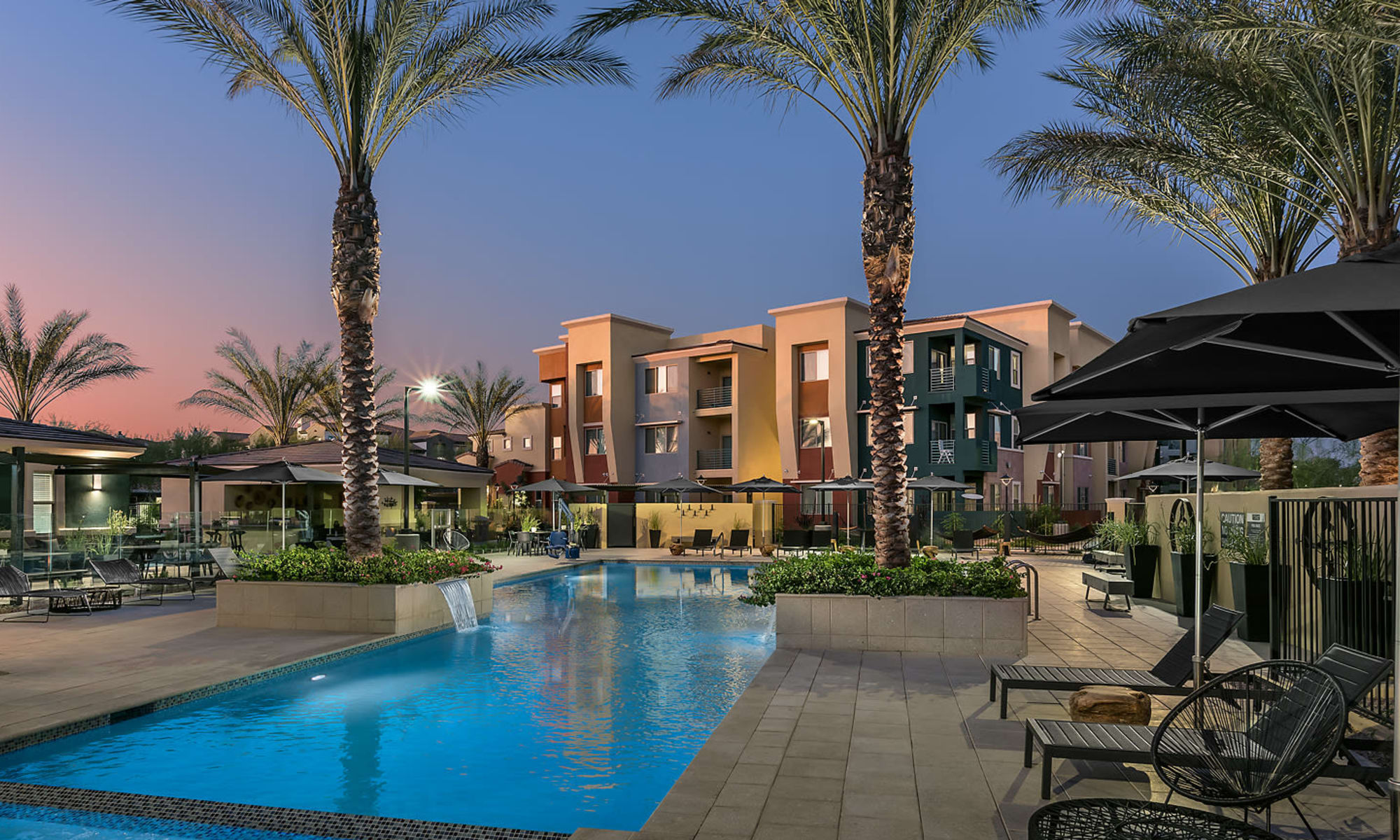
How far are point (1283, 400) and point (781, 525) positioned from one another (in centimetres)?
2409

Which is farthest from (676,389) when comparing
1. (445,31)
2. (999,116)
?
(999,116)

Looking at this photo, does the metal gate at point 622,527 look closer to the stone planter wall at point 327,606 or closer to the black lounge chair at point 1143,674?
the stone planter wall at point 327,606

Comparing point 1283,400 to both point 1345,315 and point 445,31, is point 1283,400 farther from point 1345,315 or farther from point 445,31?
point 445,31

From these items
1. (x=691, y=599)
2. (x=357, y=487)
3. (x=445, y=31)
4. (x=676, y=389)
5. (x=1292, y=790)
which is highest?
(x=445, y=31)

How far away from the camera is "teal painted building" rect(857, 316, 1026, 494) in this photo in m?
32.6

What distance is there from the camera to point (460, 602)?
40.8 feet

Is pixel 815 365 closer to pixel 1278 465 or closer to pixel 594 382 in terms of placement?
pixel 594 382

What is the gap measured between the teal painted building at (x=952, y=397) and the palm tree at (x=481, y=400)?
16.3 metres

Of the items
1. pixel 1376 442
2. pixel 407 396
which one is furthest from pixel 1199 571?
pixel 407 396

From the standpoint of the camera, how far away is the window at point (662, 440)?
39.2m

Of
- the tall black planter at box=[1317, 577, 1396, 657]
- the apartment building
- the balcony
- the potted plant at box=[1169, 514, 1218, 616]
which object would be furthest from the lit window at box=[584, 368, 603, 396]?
the tall black planter at box=[1317, 577, 1396, 657]

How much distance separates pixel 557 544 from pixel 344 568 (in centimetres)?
1356

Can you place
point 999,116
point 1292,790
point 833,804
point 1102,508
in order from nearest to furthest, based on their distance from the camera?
point 1292,790 → point 833,804 → point 1102,508 → point 999,116

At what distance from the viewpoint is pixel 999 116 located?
148625 mm
